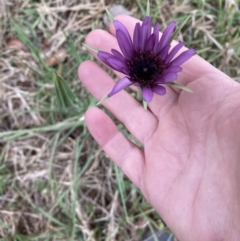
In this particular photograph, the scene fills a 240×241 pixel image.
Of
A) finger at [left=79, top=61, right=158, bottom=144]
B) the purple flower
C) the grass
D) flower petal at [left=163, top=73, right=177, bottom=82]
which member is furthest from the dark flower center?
the grass

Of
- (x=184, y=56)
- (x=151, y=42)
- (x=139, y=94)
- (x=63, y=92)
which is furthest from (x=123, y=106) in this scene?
(x=184, y=56)

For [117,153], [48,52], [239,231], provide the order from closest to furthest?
[239,231]
[117,153]
[48,52]

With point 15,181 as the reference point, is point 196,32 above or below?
above

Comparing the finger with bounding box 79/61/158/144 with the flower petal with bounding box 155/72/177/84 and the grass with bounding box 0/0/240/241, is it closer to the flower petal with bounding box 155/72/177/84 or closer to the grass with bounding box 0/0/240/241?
the grass with bounding box 0/0/240/241

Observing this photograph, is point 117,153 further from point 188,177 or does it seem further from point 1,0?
point 1,0

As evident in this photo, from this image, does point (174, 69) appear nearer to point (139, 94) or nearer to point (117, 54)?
point (117, 54)

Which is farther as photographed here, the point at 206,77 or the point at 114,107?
the point at 114,107

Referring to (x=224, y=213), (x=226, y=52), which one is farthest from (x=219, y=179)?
(x=226, y=52)
